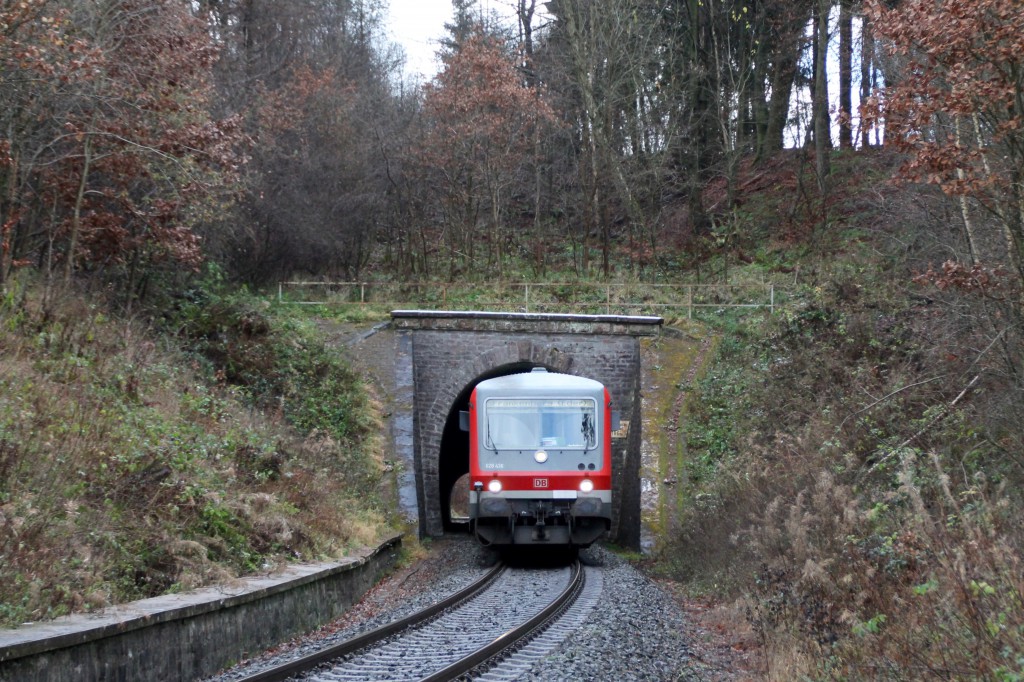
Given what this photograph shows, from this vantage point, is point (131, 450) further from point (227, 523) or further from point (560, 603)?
point (560, 603)

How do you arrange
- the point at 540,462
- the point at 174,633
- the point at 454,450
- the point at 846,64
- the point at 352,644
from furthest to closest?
1. the point at 846,64
2. the point at 454,450
3. the point at 540,462
4. the point at 352,644
5. the point at 174,633

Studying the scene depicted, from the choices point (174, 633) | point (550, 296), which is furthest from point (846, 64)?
point (174, 633)

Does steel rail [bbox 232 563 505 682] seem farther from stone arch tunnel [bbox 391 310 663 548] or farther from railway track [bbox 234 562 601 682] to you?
stone arch tunnel [bbox 391 310 663 548]

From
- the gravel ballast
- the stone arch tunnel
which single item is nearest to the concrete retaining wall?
the gravel ballast

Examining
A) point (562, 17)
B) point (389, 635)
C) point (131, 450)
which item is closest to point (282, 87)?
point (562, 17)

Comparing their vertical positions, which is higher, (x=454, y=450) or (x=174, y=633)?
(x=174, y=633)

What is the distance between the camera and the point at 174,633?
23.0 feet

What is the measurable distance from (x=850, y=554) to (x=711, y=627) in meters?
2.53

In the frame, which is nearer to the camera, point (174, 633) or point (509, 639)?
point (174, 633)

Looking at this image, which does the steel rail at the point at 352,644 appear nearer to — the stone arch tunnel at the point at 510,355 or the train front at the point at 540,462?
the train front at the point at 540,462

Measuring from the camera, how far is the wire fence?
74.2 ft

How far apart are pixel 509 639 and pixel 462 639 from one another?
54 cm

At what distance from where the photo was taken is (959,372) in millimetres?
11594

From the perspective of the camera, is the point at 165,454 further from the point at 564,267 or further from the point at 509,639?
the point at 564,267
